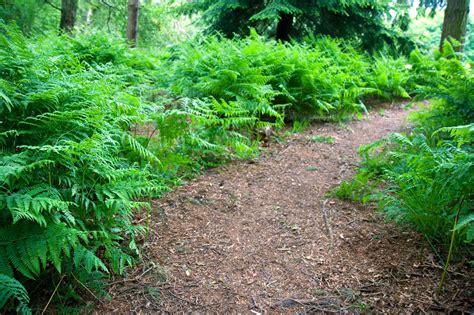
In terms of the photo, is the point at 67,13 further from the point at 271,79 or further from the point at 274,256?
the point at 274,256

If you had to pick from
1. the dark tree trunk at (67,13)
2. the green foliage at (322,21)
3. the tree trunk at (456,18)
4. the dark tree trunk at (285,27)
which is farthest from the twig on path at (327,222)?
the dark tree trunk at (67,13)

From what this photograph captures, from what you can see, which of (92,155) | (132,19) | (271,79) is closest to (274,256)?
(92,155)

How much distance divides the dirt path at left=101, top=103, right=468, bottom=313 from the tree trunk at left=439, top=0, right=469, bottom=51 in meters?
7.11

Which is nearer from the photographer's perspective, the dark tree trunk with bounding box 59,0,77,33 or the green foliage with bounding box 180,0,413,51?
the green foliage with bounding box 180,0,413,51

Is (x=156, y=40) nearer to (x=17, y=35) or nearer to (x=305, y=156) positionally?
(x=305, y=156)

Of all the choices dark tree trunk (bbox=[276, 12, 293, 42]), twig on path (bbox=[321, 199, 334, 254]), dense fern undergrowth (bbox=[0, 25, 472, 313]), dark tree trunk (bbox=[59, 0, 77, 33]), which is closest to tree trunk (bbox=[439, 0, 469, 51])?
dark tree trunk (bbox=[276, 12, 293, 42])

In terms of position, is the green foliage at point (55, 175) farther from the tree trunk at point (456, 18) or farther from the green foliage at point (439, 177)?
the tree trunk at point (456, 18)

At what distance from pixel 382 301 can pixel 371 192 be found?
5.12 feet

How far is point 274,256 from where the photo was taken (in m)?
3.16

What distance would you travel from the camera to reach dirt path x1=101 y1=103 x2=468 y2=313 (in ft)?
8.61

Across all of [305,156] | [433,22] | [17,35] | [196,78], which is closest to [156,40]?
[196,78]

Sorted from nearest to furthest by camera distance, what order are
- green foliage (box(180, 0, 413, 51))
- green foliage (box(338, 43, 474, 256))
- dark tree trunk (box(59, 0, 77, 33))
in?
green foliage (box(338, 43, 474, 256)) < green foliage (box(180, 0, 413, 51)) < dark tree trunk (box(59, 0, 77, 33))

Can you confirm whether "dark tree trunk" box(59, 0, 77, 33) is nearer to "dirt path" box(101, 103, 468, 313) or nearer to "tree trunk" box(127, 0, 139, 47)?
Answer: "tree trunk" box(127, 0, 139, 47)

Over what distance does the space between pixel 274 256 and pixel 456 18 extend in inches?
358
